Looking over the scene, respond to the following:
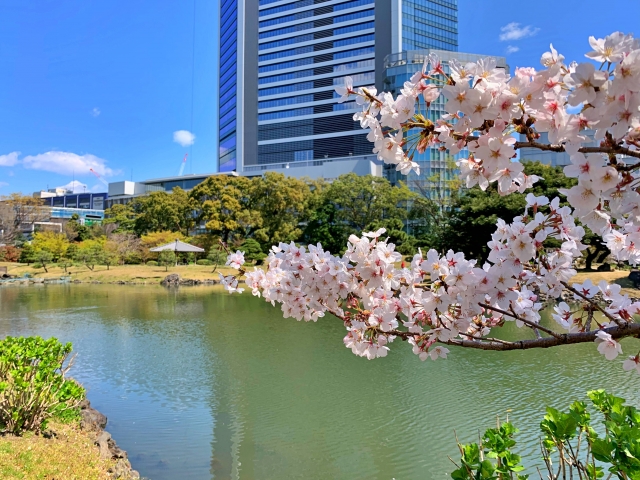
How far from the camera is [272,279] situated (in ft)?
7.02

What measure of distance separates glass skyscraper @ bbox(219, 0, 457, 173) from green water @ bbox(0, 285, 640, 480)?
110ft

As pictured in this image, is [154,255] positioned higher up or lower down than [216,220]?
lower down

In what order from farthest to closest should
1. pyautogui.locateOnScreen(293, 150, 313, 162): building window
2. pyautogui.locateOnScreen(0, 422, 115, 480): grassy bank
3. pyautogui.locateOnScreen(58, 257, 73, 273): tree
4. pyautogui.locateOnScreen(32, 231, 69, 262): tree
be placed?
pyautogui.locateOnScreen(293, 150, 313, 162): building window → pyautogui.locateOnScreen(32, 231, 69, 262): tree → pyautogui.locateOnScreen(58, 257, 73, 273): tree → pyautogui.locateOnScreen(0, 422, 115, 480): grassy bank

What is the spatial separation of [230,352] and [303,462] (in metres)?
4.33

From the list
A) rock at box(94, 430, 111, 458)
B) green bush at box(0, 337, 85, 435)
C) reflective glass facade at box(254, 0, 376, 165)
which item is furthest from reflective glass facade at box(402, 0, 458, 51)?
rock at box(94, 430, 111, 458)

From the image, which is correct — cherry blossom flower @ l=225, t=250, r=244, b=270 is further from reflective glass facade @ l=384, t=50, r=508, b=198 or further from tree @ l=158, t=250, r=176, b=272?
tree @ l=158, t=250, r=176, b=272

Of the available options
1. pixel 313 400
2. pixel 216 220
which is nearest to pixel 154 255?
pixel 216 220

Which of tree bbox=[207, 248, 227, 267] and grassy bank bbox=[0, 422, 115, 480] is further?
tree bbox=[207, 248, 227, 267]

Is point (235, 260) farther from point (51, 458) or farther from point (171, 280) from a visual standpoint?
point (171, 280)

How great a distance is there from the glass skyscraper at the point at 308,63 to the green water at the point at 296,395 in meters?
33.6

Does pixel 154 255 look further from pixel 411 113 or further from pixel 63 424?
pixel 411 113

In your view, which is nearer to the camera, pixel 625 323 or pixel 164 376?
pixel 625 323

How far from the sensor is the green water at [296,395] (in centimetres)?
420

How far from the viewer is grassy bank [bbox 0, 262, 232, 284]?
879 inches
